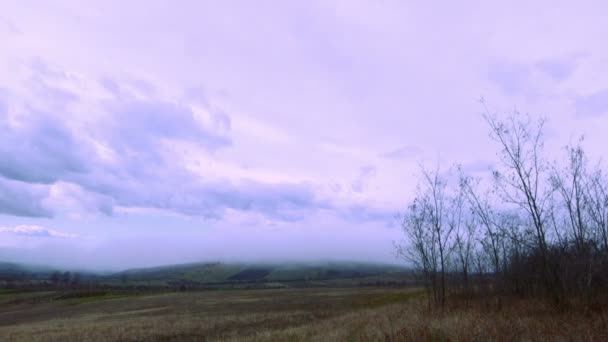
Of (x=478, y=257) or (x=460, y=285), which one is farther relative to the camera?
(x=460, y=285)

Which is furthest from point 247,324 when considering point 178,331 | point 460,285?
point 460,285

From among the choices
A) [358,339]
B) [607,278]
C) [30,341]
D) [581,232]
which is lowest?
[30,341]

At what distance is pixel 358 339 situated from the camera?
10.4 meters

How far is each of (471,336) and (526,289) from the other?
1510 centimetres

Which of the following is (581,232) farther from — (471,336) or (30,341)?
(30,341)

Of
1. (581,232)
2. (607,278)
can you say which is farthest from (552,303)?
(581,232)

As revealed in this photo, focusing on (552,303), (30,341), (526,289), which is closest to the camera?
(552,303)

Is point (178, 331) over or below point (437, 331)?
below

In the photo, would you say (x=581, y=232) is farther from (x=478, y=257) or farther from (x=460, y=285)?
(x=460, y=285)

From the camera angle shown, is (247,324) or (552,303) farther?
(247,324)

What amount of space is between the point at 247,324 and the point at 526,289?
16.2 meters

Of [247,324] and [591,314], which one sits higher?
[591,314]

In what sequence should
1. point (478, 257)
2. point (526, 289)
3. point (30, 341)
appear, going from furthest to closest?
point (478, 257), point (30, 341), point (526, 289)

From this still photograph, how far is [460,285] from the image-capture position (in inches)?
1169
